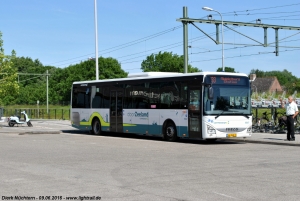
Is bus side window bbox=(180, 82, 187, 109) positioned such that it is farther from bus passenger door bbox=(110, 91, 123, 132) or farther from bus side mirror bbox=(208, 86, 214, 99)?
bus passenger door bbox=(110, 91, 123, 132)

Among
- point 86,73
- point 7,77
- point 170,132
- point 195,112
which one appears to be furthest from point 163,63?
point 195,112

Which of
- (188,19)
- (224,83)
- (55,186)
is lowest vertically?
(55,186)

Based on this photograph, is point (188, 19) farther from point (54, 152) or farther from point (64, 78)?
point (64, 78)

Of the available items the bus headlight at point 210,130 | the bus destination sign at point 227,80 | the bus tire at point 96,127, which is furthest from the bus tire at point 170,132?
the bus tire at point 96,127

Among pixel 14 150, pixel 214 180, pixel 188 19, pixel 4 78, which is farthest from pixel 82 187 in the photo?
pixel 4 78

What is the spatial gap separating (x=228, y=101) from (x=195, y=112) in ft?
4.52

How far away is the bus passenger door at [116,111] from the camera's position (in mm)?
26391

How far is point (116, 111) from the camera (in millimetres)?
26641

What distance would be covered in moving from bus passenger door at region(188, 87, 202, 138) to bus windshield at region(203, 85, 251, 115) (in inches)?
14.6

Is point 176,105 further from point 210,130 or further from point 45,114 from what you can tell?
point 45,114

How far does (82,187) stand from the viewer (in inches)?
391

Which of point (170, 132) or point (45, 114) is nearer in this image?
point (170, 132)

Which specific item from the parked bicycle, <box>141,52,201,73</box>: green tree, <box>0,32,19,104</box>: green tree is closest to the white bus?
the parked bicycle

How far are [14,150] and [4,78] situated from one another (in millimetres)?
24285
